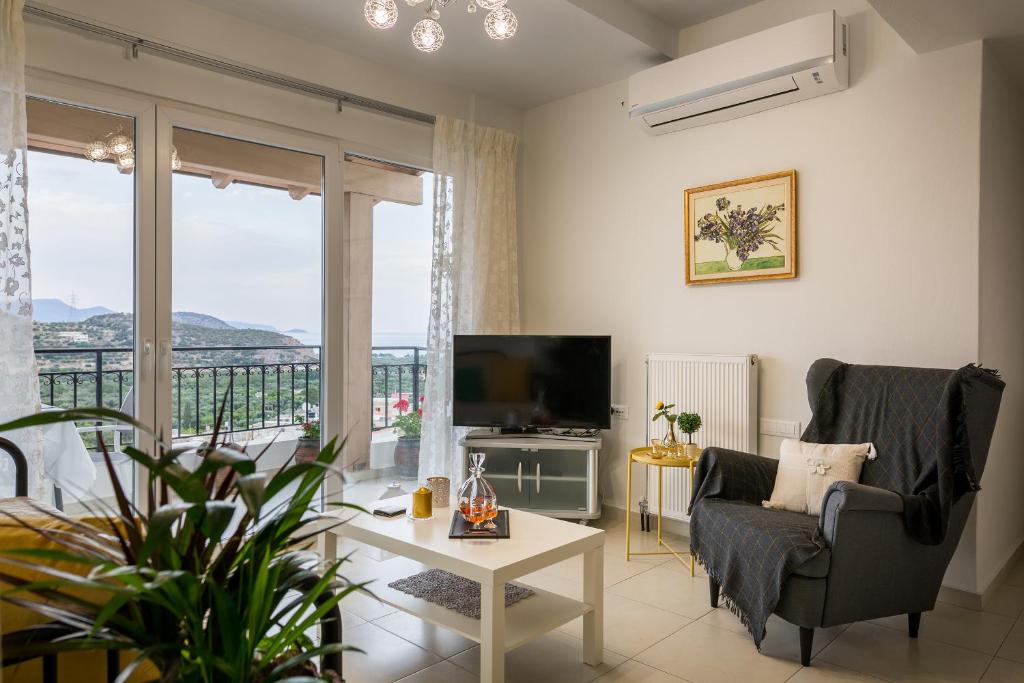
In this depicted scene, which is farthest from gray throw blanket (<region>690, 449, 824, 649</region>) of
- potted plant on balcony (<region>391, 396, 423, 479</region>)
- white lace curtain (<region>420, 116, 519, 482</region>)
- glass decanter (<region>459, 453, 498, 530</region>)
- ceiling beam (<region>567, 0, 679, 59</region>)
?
ceiling beam (<region>567, 0, 679, 59</region>)

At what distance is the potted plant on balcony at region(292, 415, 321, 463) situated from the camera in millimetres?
3789

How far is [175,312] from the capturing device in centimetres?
330

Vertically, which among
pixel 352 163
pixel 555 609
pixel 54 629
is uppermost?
pixel 352 163

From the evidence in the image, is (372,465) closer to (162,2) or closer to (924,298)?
(162,2)

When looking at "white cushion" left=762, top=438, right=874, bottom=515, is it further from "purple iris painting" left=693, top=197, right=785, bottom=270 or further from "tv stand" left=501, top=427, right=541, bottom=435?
"tv stand" left=501, top=427, right=541, bottom=435

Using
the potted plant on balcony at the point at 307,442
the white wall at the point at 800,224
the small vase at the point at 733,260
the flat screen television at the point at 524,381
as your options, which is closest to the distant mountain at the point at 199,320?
the potted plant on balcony at the point at 307,442

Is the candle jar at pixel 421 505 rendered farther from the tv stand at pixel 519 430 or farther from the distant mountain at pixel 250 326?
the tv stand at pixel 519 430

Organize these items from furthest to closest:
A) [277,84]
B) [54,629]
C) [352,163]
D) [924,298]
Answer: [352,163], [277,84], [924,298], [54,629]

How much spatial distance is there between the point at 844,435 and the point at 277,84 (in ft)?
10.8

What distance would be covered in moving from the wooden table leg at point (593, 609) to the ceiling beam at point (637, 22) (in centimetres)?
259

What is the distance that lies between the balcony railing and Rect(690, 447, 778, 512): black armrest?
203 cm

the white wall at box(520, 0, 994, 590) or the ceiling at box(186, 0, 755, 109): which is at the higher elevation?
the ceiling at box(186, 0, 755, 109)

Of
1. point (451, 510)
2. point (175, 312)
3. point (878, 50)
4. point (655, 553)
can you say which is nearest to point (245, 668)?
point (451, 510)

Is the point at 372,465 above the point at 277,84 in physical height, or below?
below
